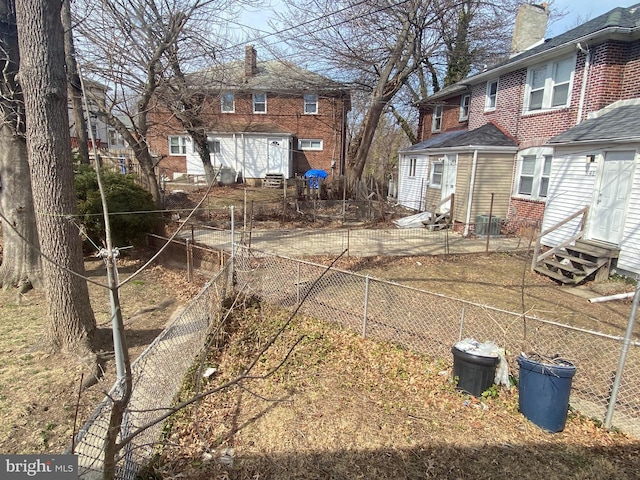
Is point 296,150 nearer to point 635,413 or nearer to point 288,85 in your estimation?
point 288,85

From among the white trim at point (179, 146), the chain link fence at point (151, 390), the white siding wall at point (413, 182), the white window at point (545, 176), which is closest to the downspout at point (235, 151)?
the white trim at point (179, 146)

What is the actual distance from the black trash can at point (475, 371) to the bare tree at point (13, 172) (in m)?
6.56

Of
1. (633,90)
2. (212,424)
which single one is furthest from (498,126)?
(212,424)

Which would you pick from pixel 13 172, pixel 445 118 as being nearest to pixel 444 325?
pixel 13 172

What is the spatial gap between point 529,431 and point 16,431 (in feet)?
16.5

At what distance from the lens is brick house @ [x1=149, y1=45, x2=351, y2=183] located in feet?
84.3

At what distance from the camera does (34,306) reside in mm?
6609

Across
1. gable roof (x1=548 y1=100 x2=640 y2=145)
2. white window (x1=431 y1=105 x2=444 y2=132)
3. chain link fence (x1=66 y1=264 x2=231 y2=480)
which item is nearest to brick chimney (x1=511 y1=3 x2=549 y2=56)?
white window (x1=431 y1=105 x2=444 y2=132)

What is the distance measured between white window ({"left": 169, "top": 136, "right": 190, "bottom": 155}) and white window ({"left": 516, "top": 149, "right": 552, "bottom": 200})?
22.3m

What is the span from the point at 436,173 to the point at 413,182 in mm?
2442

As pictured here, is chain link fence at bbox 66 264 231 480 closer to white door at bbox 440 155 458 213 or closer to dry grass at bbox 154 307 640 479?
dry grass at bbox 154 307 640 479

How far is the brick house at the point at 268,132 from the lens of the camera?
25709 mm

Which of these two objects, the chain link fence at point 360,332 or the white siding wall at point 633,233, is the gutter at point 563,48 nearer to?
the white siding wall at point 633,233

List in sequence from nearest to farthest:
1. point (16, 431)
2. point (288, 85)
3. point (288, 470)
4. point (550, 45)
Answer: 1. point (288, 470)
2. point (16, 431)
3. point (550, 45)
4. point (288, 85)
